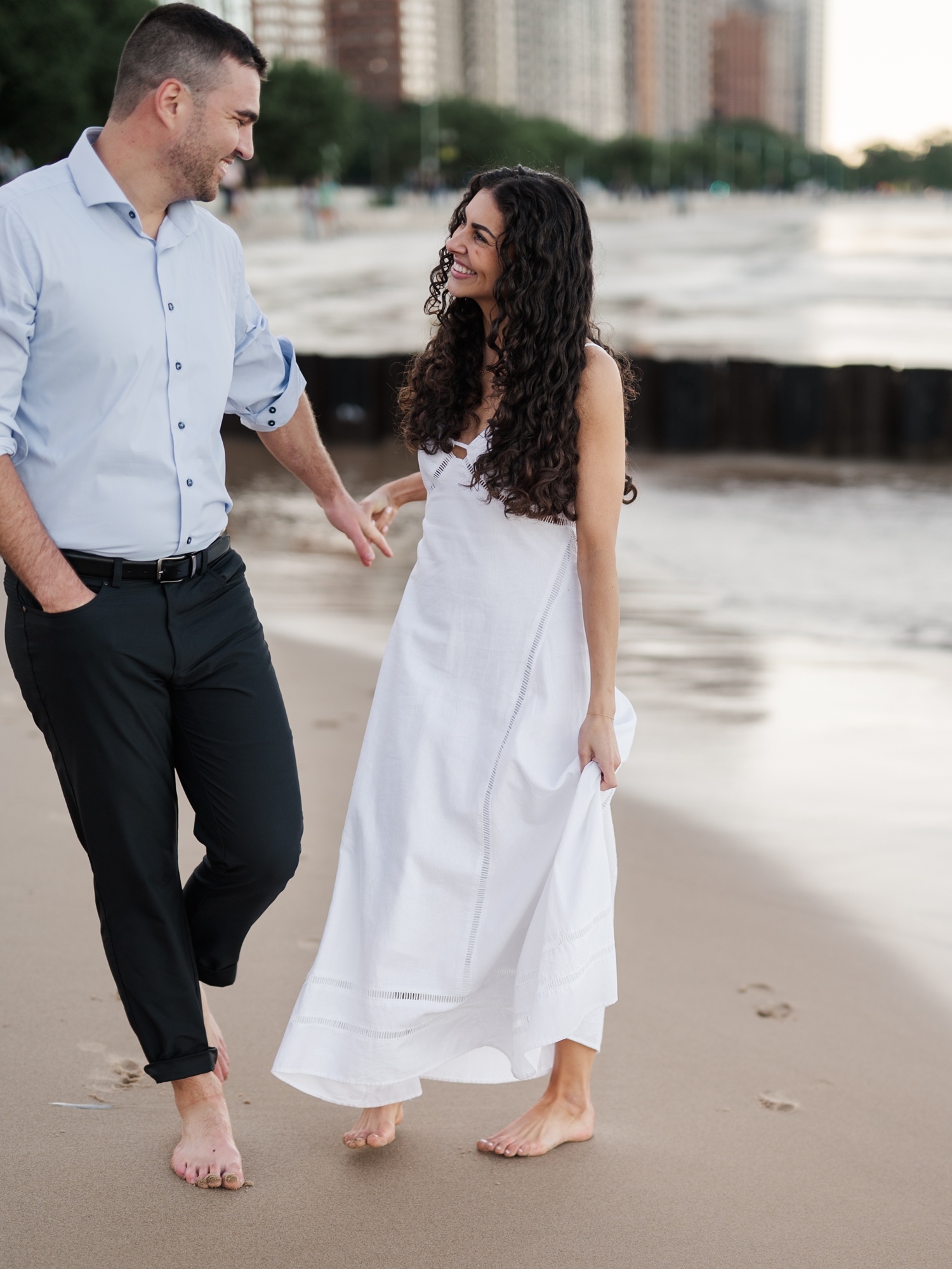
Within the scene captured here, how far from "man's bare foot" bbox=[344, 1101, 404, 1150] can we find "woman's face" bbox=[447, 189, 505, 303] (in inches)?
64.0

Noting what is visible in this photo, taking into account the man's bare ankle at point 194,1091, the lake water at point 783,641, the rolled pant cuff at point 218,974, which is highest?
the rolled pant cuff at point 218,974

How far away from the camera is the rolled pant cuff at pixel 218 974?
9.49ft

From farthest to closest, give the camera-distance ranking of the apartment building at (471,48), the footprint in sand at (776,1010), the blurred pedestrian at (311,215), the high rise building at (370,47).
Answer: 1. the apartment building at (471,48)
2. the high rise building at (370,47)
3. the blurred pedestrian at (311,215)
4. the footprint in sand at (776,1010)

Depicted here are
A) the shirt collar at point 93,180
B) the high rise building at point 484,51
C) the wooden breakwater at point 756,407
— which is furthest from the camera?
the high rise building at point 484,51

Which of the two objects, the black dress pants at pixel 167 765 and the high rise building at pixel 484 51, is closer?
the black dress pants at pixel 167 765

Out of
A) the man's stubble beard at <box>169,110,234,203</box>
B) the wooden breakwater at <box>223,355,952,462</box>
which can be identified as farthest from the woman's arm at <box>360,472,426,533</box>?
the wooden breakwater at <box>223,355,952,462</box>

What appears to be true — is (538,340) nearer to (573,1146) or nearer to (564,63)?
(573,1146)

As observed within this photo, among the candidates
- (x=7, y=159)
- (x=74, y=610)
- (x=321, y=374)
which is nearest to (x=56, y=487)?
(x=74, y=610)

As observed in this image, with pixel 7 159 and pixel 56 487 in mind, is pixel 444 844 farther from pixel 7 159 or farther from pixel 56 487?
pixel 7 159

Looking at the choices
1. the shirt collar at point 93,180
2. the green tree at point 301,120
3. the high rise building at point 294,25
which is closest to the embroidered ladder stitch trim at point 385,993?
the shirt collar at point 93,180

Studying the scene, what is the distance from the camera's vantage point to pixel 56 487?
2484mm

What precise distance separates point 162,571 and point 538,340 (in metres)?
0.83

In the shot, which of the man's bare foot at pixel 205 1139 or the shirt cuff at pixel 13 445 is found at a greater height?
the shirt cuff at pixel 13 445

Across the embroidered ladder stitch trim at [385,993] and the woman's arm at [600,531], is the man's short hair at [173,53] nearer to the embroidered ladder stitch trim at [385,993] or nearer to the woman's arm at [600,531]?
the woman's arm at [600,531]
